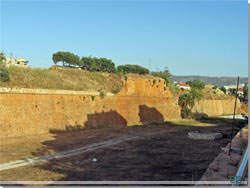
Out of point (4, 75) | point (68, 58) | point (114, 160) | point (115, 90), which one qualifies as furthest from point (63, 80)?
point (114, 160)

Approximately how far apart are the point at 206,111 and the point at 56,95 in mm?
40352

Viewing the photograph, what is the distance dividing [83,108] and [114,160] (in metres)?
16.6

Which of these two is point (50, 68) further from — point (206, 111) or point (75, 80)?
point (206, 111)

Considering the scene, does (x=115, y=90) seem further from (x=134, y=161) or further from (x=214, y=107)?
(x=214, y=107)

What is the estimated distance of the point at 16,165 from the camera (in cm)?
1548

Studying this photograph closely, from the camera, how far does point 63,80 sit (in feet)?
116

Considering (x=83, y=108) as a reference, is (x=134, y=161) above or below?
below

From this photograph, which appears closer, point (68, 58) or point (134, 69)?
point (68, 58)

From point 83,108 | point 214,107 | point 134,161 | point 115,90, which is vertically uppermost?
point 115,90

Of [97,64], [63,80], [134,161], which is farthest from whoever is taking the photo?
[97,64]

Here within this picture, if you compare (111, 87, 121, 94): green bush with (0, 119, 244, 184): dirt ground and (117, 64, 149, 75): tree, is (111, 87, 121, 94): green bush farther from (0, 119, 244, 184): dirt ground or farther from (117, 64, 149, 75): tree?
(117, 64, 149, 75): tree

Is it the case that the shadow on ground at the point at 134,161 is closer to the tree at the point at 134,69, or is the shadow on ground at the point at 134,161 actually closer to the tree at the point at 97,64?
the tree at the point at 97,64

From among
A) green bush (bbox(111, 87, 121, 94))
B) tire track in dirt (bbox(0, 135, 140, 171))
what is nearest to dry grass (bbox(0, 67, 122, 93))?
green bush (bbox(111, 87, 121, 94))

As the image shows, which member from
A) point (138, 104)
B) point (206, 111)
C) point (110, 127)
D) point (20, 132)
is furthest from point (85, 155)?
point (206, 111)
